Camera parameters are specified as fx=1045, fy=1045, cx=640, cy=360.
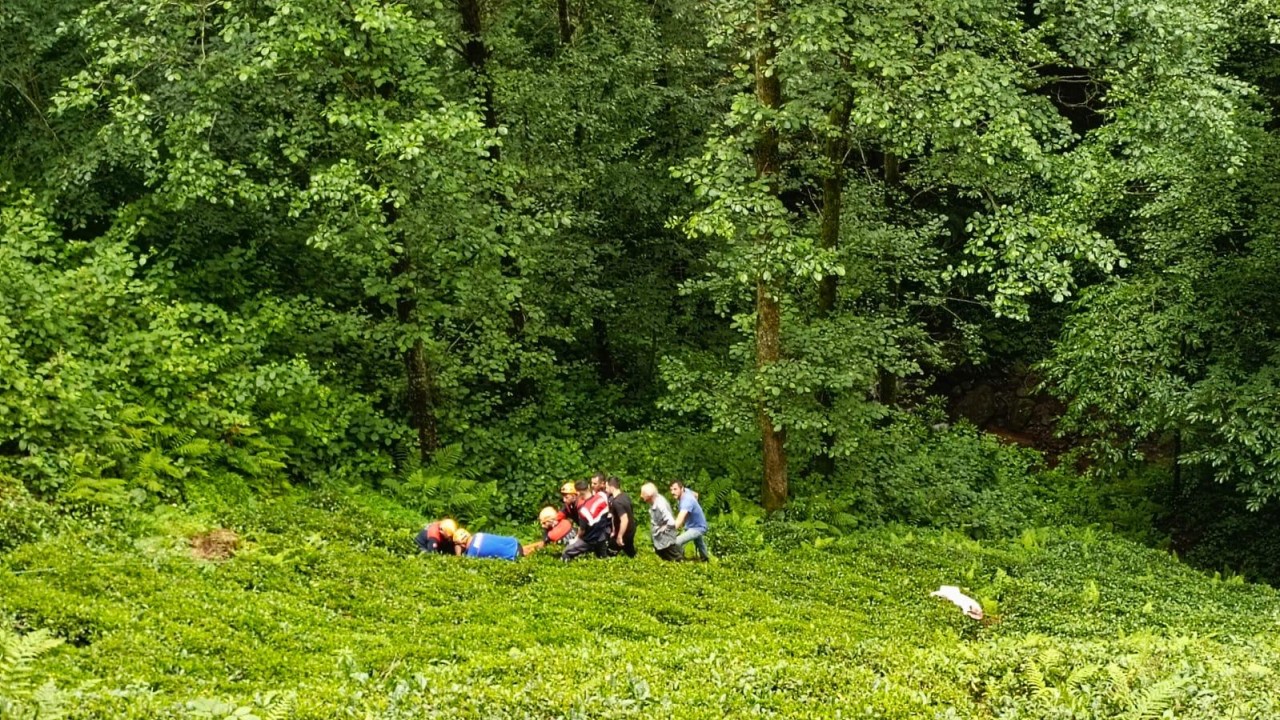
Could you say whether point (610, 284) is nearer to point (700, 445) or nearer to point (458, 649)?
point (700, 445)

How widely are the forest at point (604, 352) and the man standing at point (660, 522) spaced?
0.54 meters

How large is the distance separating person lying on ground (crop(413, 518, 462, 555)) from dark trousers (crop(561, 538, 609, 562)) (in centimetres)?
141

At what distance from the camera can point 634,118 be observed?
70.0 ft

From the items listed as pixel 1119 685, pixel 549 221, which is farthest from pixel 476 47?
pixel 1119 685

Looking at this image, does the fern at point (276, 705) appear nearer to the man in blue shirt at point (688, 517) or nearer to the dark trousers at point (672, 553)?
the dark trousers at point (672, 553)

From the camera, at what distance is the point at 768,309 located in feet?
55.0

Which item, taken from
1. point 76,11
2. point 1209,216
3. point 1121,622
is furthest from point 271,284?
point 1209,216

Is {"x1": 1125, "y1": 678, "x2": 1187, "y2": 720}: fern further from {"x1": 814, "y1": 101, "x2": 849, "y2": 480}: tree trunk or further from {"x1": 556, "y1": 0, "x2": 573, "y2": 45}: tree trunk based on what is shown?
{"x1": 556, "y1": 0, "x2": 573, "y2": 45}: tree trunk

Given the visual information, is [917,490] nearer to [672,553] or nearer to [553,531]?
[672,553]

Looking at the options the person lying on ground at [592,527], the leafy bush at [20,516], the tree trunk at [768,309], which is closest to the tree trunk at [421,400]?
the person lying on ground at [592,527]

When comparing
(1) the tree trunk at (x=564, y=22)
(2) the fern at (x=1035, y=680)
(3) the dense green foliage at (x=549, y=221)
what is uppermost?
(1) the tree trunk at (x=564, y=22)

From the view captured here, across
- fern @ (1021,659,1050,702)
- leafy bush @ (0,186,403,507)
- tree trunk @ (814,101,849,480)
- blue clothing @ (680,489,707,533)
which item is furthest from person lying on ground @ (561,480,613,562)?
fern @ (1021,659,1050,702)

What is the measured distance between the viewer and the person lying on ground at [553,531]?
1404cm

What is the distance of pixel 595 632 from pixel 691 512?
140 inches
